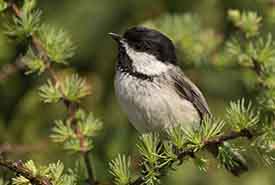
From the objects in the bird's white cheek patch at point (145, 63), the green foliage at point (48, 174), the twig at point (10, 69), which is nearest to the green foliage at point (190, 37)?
the bird's white cheek patch at point (145, 63)

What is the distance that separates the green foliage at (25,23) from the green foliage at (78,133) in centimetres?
29

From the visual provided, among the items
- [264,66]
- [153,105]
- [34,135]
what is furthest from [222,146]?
[34,135]

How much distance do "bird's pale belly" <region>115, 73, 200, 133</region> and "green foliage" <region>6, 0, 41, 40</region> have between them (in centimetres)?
51

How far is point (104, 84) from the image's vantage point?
251 centimetres

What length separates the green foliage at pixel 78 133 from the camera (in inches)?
71.3

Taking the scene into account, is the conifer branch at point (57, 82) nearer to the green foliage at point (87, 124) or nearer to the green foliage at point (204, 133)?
the green foliage at point (87, 124)

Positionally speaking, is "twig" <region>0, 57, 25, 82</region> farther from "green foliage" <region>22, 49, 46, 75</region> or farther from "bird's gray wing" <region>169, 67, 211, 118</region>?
"bird's gray wing" <region>169, 67, 211, 118</region>

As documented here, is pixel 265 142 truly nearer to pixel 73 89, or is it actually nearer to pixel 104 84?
A: pixel 73 89

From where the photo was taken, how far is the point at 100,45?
2562mm

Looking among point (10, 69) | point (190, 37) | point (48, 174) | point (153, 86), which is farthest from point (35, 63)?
point (190, 37)

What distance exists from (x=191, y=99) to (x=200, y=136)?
0.84m

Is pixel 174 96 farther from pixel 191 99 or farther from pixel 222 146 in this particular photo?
pixel 222 146

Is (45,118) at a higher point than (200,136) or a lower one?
lower

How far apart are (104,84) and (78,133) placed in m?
0.69
